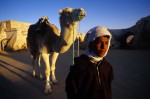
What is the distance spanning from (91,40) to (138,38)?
14.6m

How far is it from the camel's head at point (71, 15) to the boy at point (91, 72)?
74.1 inches

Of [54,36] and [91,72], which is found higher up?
[54,36]

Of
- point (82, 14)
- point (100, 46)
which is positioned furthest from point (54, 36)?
point (100, 46)

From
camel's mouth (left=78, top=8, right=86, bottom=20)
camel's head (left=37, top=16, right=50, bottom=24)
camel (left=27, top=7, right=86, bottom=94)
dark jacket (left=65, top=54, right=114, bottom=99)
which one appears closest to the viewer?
dark jacket (left=65, top=54, right=114, bottom=99)

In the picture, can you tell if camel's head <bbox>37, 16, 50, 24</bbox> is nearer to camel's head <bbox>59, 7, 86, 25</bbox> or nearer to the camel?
the camel

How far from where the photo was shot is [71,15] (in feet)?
14.1

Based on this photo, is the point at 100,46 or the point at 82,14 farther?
the point at 82,14

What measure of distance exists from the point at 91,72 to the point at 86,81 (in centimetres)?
13

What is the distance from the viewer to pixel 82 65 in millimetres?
2037

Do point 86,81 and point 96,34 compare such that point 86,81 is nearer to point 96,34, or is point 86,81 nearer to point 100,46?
point 100,46

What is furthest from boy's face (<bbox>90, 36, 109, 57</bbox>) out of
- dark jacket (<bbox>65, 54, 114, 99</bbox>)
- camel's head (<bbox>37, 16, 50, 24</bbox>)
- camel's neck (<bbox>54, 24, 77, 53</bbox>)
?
camel's head (<bbox>37, 16, 50, 24</bbox>)

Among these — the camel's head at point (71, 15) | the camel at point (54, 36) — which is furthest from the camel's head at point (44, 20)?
the camel's head at point (71, 15)

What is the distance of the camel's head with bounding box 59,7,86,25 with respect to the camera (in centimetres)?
395

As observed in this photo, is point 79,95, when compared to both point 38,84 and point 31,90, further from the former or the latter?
point 38,84
